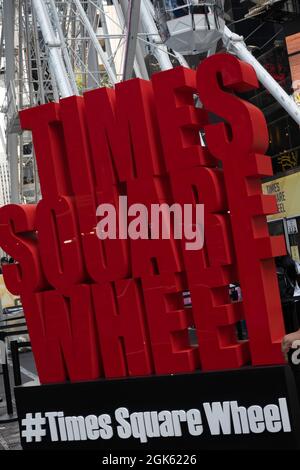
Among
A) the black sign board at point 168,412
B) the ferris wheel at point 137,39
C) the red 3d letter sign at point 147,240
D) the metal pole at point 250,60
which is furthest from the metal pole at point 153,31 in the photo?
the black sign board at point 168,412

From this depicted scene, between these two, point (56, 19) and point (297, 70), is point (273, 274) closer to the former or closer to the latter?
point (56, 19)

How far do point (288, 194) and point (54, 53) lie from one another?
13474 mm

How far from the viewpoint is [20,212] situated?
685cm

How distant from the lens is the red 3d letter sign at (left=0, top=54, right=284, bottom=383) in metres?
5.95

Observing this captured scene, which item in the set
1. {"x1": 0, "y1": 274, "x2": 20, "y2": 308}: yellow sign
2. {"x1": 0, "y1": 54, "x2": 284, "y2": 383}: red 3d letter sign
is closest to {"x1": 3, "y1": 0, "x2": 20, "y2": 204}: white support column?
{"x1": 0, "y1": 274, "x2": 20, "y2": 308}: yellow sign

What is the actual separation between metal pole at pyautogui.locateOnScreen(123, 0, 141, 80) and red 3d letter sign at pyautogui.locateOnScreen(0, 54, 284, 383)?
4315 millimetres

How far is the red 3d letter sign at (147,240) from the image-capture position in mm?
5945

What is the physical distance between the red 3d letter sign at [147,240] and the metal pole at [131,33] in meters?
4.31

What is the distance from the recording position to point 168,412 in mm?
6055

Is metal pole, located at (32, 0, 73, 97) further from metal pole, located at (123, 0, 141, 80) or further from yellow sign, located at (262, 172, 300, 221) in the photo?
yellow sign, located at (262, 172, 300, 221)

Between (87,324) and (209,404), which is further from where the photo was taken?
(87,324)

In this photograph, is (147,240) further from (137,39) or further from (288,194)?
(288,194)

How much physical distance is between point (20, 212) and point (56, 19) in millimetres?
8998
